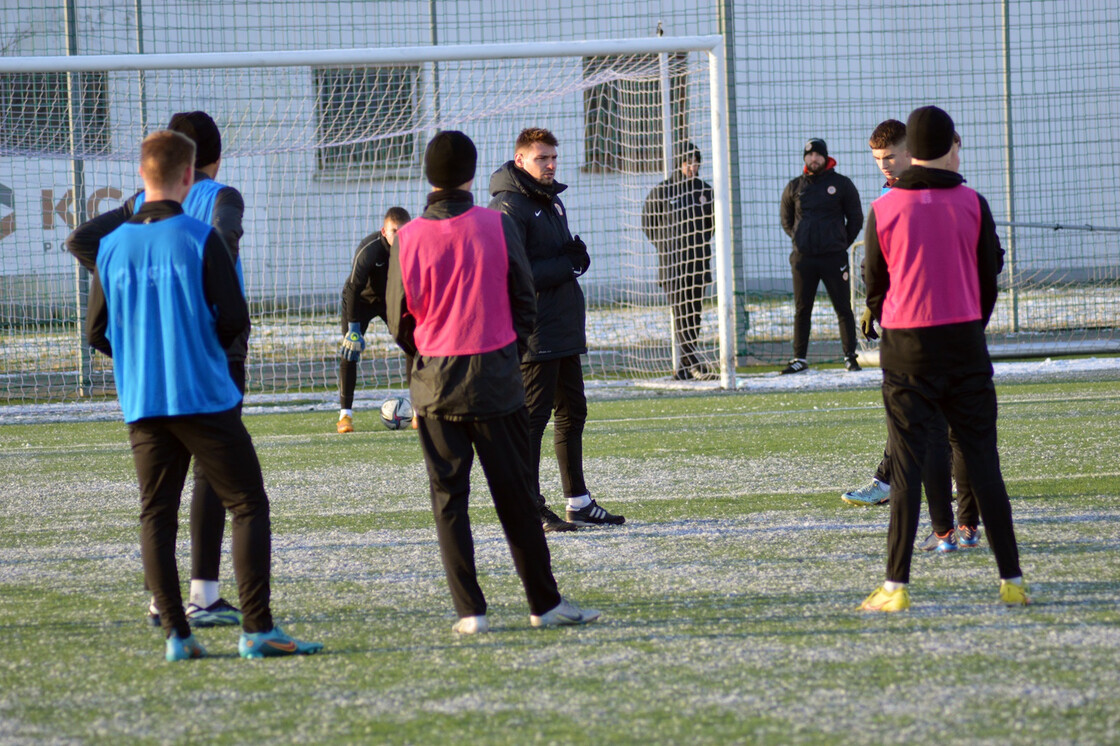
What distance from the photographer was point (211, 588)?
442 centimetres

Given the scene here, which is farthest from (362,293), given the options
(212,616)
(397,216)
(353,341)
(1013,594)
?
(1013,594)

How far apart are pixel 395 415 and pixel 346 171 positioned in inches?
225

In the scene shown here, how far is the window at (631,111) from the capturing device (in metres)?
12.3

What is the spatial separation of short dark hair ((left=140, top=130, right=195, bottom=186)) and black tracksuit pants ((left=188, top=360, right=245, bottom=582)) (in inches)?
30.3

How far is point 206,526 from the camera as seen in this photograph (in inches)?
171

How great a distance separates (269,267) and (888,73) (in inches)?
317

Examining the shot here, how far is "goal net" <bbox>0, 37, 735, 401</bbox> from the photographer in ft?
38.8

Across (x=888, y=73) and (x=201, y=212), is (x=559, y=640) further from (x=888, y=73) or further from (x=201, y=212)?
(x=888, y=73)

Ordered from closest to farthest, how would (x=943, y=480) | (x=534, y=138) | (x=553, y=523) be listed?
(x=943, y=480) → (x=534, y=138) → (x=553, y=523)

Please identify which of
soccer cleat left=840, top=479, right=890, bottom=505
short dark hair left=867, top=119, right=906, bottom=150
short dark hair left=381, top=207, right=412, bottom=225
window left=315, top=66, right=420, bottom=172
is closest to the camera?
short dark hair left=867, top=119, right=906, bottom=150

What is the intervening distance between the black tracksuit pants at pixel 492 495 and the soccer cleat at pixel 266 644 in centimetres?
56

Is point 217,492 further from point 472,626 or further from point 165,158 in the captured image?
point 165,158

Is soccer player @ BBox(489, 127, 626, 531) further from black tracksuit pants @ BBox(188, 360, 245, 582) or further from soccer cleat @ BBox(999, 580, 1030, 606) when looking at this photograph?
soccer cleat @ BBox(999, 580, 1030, 606)

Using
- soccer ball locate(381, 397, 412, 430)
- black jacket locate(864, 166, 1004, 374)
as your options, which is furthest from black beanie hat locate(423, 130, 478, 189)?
soccer ball locate(381, 397, 412, 430)
